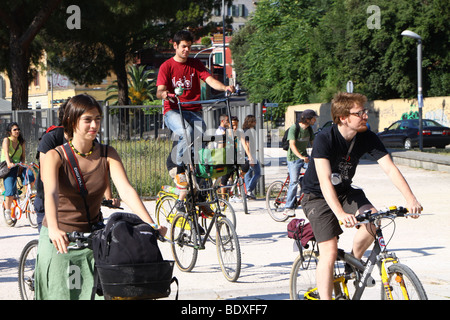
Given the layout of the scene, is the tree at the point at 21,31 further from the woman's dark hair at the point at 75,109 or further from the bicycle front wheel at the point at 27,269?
the woman's dark hair at the point at 75,109

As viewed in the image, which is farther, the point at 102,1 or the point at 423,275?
the point at 102,1

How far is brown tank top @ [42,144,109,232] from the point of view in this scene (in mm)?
4312

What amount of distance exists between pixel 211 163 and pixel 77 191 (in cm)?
385

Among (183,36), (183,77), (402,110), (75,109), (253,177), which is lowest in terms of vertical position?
(253,177)

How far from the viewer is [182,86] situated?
8719mm

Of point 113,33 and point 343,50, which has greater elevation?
point 343,50

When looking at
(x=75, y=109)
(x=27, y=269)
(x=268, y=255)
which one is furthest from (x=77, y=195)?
(x=268, y=255)

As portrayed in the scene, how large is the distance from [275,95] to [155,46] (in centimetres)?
2315

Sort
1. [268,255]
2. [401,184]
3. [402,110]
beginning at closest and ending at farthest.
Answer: [401,184], [268,255], [402,110]

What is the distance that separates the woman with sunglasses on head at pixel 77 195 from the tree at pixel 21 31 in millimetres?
22992

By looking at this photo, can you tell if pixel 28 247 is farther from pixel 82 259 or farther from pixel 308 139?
pixel 308 139

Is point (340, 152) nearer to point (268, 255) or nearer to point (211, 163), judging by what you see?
point (211, 163)

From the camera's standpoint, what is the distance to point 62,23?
97.0 ft

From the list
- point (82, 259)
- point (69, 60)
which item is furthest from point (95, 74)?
point (82, 259)
